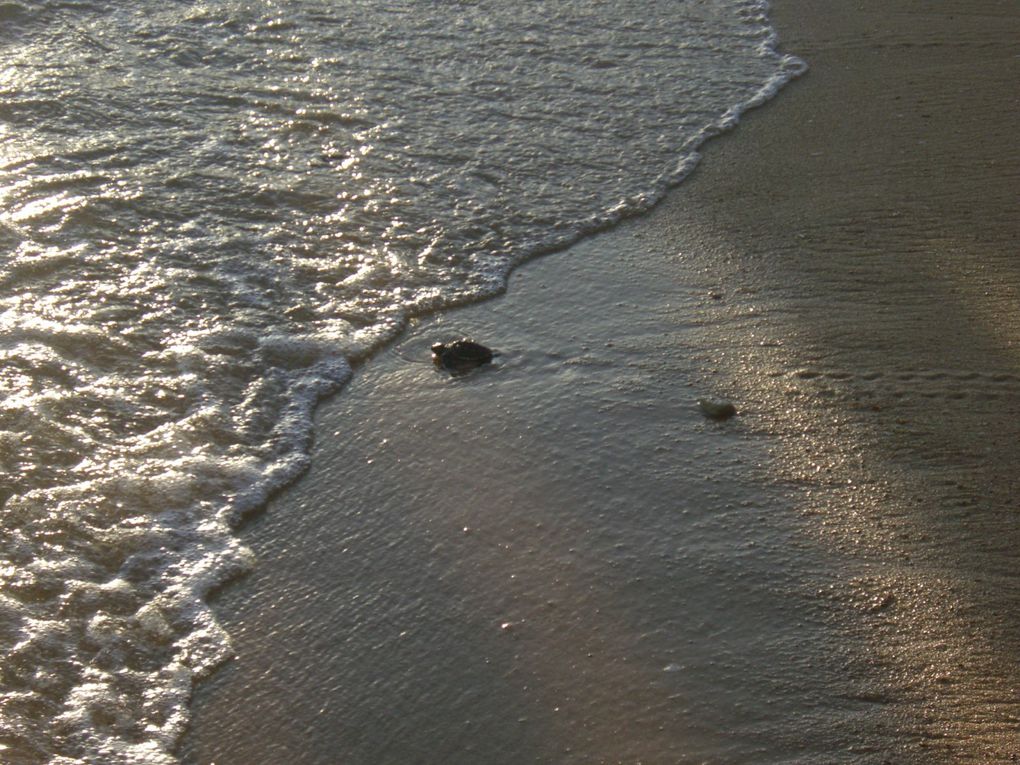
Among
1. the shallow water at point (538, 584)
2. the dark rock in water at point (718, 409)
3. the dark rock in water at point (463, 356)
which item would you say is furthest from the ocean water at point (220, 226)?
the dark rock in water at point (718, 409)

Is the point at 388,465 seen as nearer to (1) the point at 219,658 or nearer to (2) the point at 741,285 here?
(1) the point at 219,658

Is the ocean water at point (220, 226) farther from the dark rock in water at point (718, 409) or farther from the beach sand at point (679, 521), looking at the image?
the dark rock in water at point (718, 409)

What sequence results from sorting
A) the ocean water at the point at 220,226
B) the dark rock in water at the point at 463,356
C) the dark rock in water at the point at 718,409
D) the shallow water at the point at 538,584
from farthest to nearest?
1. the dark rock in water at the point at 463,356
2. the dark rock in water at the point at 718,409
3. the ocean water at the point at 220,226
4. the shallow water at the point at 538,584

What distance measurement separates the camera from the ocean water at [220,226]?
10.1ft

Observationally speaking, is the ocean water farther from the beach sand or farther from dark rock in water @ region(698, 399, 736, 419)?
dark rock in water @ region(698, 399, 736, 419)

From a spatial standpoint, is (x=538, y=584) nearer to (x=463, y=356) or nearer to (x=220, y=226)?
(x=463, y=356)

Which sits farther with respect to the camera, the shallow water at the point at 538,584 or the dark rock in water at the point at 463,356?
the dark rock in water at the point at 463,356

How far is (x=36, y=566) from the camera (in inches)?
124

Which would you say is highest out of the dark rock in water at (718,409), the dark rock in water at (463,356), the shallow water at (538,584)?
the dark rock in water at (463,356)

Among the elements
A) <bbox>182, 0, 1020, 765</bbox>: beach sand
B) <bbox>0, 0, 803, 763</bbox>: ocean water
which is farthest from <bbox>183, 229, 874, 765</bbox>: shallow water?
<bbox>0, 0, 803, 763</bbox>: ocean water

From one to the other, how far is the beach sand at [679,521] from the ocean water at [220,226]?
205 mm

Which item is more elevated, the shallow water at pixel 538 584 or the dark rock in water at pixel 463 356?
the dark rock in water at pixel 463 356

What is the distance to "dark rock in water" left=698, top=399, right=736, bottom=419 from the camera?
3617 mm

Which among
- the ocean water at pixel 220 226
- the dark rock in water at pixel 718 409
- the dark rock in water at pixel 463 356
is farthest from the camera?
the dark rock in water at pixel 463 356
